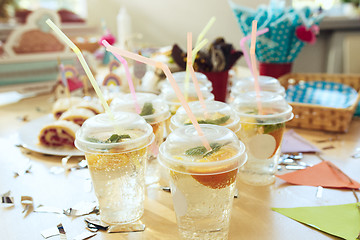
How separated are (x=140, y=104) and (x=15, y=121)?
74 cm

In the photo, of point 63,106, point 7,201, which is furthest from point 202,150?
point 63,106

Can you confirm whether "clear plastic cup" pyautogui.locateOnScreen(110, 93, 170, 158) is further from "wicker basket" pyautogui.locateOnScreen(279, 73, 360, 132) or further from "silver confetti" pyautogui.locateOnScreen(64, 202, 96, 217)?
"wicker basket" pyautogui.locateOnScreen(279, 73, 360, 132)

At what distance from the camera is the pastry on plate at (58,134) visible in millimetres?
1074

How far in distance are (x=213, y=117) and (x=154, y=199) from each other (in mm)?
241

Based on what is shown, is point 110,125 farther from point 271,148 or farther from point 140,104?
point 271,148

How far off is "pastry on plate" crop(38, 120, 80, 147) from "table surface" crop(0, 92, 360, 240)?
0.17 feet

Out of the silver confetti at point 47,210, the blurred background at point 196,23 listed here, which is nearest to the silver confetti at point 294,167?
the silver confetti at point 47,210

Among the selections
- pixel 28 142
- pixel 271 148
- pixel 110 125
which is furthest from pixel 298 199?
pixel 28 142

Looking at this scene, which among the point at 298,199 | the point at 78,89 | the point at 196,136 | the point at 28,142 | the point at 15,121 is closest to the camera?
the point at 196,136

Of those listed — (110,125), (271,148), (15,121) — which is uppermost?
(110,125)

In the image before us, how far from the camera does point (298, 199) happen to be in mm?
808

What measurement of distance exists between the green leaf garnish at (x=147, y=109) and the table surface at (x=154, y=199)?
187 mm

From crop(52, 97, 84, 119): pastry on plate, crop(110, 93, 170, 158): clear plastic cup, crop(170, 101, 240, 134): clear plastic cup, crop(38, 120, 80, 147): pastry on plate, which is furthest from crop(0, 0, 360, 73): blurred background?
crop(170, 101, 240, 134): clear plastic cup

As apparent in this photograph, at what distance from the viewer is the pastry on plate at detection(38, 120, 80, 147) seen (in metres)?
1.07
